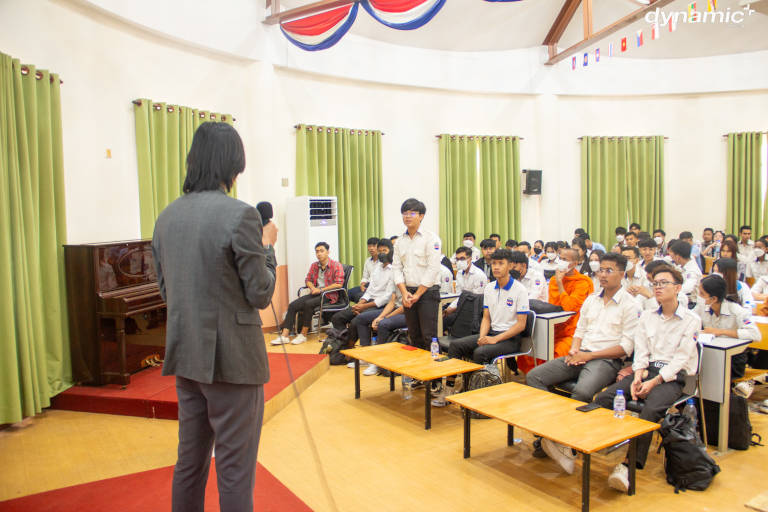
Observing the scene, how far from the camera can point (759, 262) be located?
743 cm

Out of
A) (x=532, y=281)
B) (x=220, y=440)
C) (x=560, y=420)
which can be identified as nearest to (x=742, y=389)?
(x=560, y=420)

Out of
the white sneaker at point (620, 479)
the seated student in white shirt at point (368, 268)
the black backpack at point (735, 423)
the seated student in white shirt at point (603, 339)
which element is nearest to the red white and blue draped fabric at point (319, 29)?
the seated student in white shirt at point (368, 268)

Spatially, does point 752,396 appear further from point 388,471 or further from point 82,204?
point 82,204

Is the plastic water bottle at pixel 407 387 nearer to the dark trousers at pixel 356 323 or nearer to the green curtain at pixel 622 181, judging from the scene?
the dark trousers at pixel 356 323

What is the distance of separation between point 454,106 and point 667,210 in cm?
452

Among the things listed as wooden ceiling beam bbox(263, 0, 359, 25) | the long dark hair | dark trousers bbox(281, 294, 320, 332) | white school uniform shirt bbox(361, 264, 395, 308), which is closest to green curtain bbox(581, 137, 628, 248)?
white school uniform shirt bbox(361, 264, 395, 308)

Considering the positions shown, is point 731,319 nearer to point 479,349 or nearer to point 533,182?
point 479,349

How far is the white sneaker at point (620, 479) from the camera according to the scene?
2873mm

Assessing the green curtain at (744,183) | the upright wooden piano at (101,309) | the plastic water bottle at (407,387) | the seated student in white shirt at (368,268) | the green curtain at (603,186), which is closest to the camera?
the upright wooden piano at (101,309)

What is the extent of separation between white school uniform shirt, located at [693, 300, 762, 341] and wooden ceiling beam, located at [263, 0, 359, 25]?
489 cm

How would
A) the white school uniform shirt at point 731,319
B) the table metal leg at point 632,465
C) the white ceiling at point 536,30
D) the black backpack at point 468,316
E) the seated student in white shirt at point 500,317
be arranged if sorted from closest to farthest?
the table metal leg at point 632,465, the white school uniform shirt at point 731,319, the seated student in white shirt at point 500,317, the black backpack at point 468,316, the white ceiling at point 536,30

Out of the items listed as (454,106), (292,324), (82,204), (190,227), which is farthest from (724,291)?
(454,106)

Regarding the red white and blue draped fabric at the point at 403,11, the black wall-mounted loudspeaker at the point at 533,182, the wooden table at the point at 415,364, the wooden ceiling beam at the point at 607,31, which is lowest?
the wooden table at the point at 415,364

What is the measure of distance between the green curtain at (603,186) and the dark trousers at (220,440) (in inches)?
361
